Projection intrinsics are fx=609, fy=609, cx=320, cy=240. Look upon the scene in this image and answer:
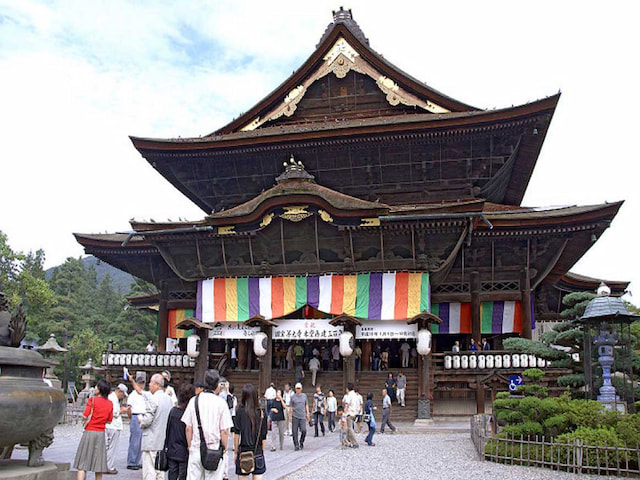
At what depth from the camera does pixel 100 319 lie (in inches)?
2559

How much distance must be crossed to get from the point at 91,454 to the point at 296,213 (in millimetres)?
15506

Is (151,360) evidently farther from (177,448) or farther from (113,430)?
(177,448)

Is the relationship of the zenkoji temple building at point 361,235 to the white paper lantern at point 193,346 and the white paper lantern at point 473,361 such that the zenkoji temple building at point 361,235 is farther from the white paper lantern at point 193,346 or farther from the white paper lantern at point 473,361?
the white paper lantern at point 193,346

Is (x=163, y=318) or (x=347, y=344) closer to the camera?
(x=347, y=344)

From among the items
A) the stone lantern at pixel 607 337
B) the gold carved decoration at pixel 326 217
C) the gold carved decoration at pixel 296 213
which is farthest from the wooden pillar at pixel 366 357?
the stone lantern at pixel 607 337

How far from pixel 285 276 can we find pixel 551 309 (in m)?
16.0

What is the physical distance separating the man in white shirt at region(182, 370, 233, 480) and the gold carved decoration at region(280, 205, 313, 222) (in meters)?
16.5

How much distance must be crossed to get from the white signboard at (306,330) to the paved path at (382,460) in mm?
5532

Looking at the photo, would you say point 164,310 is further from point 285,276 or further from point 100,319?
point 100,319

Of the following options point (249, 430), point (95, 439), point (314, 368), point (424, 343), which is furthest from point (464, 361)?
point (95, 439)

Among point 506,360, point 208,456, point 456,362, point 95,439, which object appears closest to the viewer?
point 208,456

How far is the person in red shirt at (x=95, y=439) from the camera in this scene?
8.94m

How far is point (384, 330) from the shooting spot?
23.0m

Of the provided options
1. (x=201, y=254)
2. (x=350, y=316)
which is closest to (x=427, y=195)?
(x=350, y=316)
